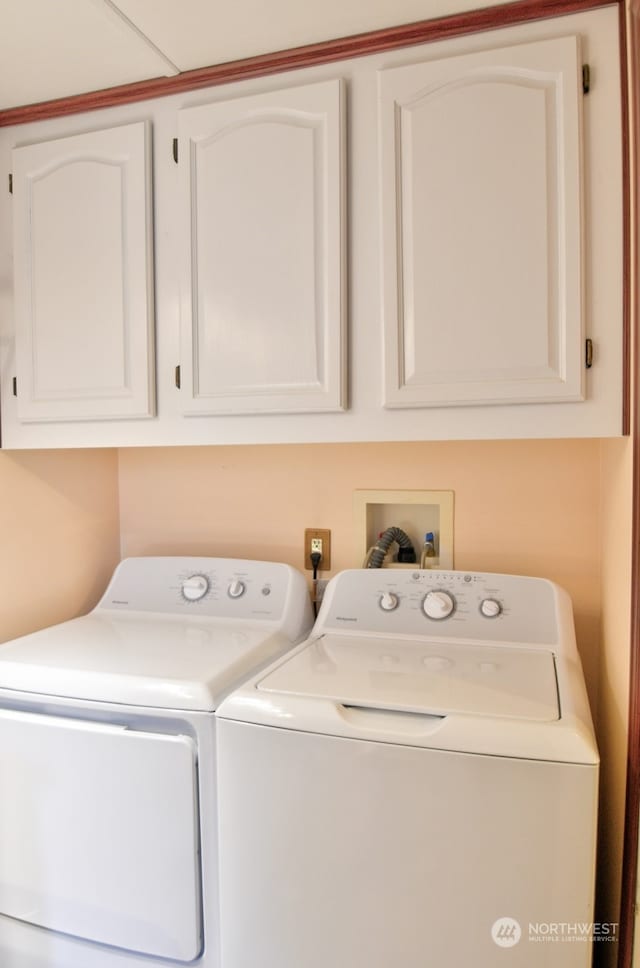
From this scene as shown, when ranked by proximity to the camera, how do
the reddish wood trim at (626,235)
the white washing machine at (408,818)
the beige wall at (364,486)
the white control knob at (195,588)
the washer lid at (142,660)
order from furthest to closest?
the white control knob at (195,588), the beige wall at (364,486), the washer lid at (142,660), the reddish wood trim at (626,235), the white washing machine at (408,818)

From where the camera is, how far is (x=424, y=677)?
1.17 meters

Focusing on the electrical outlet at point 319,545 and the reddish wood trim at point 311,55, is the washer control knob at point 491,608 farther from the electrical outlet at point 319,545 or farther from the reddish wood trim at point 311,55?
the reddish wood trim at point 311,55

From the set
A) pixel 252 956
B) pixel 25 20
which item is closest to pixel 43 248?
pixel 25 20

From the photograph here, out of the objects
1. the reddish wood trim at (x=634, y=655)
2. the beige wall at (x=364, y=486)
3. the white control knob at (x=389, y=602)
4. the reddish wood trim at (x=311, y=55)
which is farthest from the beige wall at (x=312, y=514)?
the reddish wood trim at (x=311, y=55)

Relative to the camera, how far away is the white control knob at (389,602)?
4.78 feet

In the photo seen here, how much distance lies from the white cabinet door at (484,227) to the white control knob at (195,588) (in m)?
0.74

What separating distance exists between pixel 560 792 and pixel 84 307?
4.34ft

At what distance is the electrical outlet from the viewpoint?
1.73m

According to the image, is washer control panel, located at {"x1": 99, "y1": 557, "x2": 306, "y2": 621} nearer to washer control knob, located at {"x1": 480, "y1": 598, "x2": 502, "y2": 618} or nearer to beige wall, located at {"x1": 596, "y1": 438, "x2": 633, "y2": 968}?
washer control knob, located at {"x1": 480, "y1": 598, "x2": 502, "y2": 618}

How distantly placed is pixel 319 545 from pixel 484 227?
2.98 ft

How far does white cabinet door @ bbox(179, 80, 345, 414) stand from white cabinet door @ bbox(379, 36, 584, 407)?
115 mm

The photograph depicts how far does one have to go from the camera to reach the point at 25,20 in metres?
1.16

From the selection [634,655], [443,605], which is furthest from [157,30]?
[634,655]

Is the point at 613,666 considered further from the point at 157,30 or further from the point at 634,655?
the point at 157,30
